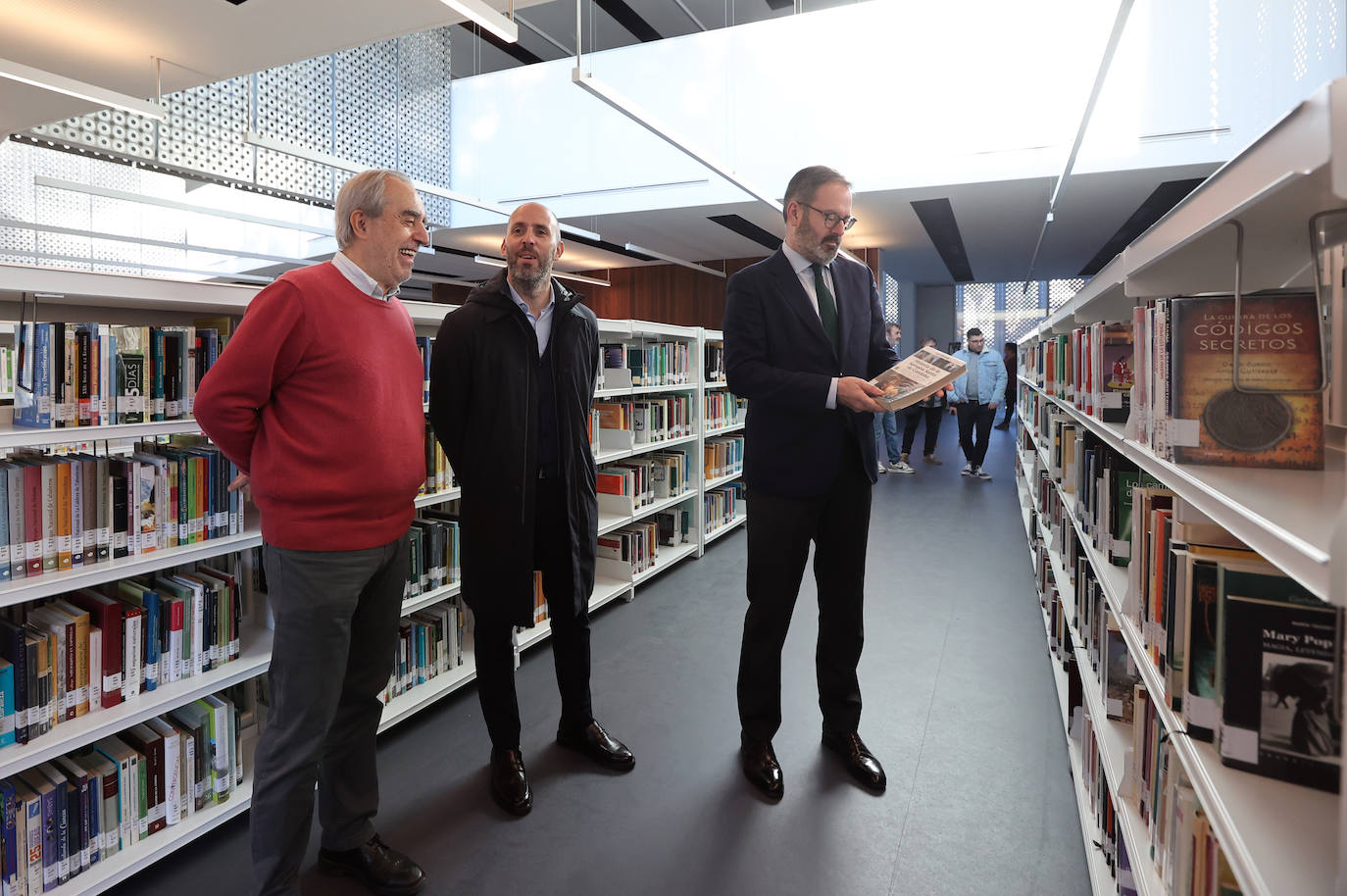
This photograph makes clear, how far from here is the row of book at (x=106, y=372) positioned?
178 centimetres

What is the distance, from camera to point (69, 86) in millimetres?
3605

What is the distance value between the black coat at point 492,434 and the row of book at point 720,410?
3243 mm

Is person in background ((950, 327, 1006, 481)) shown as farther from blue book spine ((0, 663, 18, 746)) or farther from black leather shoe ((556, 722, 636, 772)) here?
blue book spine ((0, 663, 18, 746))

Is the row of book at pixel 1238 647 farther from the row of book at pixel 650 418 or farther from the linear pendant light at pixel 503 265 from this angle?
the linear pendant light at pixel 503 265

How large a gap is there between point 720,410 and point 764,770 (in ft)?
12.5

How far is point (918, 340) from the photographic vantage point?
56.7 ft

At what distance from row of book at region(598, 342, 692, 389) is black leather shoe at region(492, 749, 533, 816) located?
7.97 feet

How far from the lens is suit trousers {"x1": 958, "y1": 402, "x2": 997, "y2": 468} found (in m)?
8.67

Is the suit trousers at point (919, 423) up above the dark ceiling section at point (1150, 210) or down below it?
below

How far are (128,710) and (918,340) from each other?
1744 centimetres

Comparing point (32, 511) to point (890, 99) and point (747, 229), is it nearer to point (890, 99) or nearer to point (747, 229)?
point (890, 99)

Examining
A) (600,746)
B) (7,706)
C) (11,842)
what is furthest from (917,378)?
(11,842)

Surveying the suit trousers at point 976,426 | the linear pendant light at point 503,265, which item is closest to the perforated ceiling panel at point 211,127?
the linear pendant light at point 503,265

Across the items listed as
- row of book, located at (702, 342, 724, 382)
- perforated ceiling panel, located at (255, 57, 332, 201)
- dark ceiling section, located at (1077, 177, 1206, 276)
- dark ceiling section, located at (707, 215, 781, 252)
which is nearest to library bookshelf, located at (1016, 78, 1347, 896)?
row of book, located at (702, 342, 724, 382)
